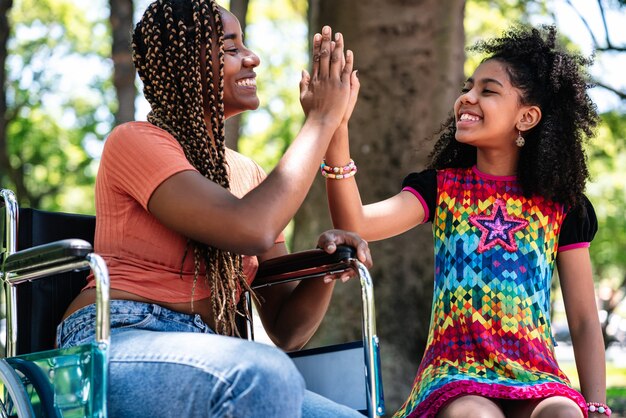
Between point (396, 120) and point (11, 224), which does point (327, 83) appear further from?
point (396, 120)

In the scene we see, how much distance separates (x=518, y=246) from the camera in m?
3.06

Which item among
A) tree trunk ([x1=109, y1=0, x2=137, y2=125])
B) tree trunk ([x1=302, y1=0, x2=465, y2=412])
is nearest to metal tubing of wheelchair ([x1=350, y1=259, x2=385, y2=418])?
tree trunk ([x1=302, y1=0, x2=465, y2=412])

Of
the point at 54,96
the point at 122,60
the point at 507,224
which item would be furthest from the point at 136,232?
the point at 54,96

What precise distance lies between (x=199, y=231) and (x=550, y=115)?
1.48m

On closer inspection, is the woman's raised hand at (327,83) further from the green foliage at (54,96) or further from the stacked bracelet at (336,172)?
the green foliage at (54,96)

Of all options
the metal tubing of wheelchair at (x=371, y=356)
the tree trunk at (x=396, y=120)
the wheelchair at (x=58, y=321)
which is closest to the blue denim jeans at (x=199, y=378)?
the wheelchair at (x=58, y=321)

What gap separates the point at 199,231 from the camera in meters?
2.40

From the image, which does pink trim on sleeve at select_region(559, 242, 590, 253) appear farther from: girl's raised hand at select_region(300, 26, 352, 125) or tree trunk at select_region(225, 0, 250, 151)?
tree trunk at select_region(225, 0, 250, 151)

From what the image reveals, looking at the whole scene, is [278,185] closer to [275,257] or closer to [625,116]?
[275,257]

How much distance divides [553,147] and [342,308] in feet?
9.83

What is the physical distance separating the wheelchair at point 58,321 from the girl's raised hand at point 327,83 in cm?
42

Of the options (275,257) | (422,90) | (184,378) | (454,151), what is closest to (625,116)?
(422,90)

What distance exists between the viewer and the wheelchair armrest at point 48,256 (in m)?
2.13

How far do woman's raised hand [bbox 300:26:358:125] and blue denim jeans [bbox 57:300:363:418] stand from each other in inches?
32.6
